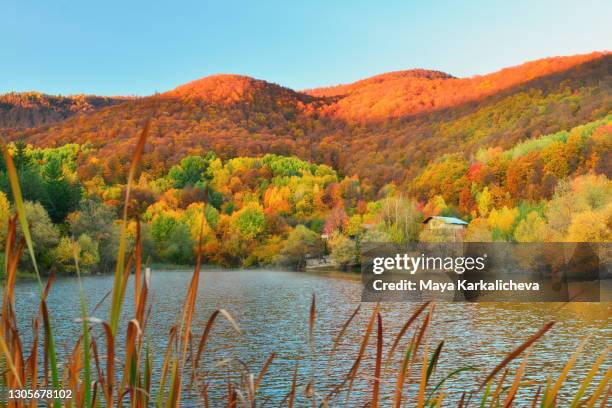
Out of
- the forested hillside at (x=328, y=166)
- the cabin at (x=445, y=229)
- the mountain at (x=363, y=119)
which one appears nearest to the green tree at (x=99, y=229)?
the forested hillside at (x=328, y=166)

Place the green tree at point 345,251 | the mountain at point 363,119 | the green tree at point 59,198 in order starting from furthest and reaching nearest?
the mountain at point 363,119, the green tree at point 345,251, the green tree at point 59,198

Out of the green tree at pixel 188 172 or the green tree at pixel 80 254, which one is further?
the green tree at pixel 188 172

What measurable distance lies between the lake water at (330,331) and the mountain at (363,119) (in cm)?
5187

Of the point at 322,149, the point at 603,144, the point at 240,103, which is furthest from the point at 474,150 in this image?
the point at 240,103

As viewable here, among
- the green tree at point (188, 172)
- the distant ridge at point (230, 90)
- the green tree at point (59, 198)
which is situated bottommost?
the green tree at point (59, 198)

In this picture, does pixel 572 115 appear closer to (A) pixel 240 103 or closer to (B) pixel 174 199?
(B) pixel 174 199

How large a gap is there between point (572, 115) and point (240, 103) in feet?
198

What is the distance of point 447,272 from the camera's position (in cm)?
4553

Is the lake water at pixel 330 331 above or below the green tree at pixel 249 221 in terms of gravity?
below

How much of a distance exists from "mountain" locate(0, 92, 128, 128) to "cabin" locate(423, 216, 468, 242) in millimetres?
75084

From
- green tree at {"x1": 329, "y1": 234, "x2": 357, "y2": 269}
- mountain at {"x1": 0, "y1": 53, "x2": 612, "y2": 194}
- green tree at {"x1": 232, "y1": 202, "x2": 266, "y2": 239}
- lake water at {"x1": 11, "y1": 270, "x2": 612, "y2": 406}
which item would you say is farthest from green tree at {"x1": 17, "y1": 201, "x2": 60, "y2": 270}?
mountain at {"x1": 0, "y1": 53, "x2": 612, "y2": 194}

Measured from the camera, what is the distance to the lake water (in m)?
13.1

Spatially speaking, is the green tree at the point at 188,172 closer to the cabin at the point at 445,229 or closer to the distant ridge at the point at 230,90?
the distant ridge at the point at 230,90

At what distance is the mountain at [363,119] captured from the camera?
3344 inches
